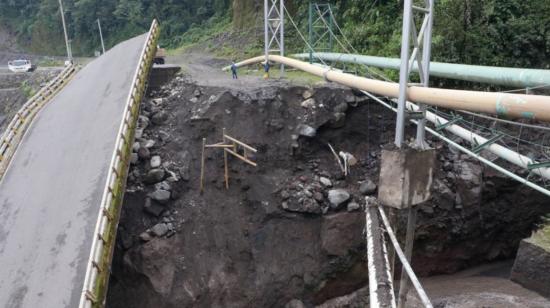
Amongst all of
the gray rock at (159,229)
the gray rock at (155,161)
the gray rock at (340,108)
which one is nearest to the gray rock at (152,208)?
the gray rock at (159,229)

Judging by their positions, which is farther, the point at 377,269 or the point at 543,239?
the point at 543,239

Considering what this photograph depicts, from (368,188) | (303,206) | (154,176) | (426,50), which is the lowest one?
(303,206)

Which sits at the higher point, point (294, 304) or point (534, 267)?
point (534, 267)

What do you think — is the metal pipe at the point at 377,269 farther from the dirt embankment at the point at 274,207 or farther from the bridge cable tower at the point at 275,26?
the bridge cable tower at the point at 275,26

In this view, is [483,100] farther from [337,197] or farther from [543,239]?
[337,197]

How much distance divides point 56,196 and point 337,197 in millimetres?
7418

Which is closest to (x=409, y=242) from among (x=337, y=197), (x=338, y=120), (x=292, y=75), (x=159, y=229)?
(x=337, y=197)

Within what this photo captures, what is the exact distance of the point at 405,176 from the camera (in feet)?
23.2

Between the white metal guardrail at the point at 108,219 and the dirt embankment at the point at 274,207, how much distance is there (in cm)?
189

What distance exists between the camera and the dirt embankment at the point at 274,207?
11555mm

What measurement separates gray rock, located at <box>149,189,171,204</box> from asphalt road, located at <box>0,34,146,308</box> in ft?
6.47

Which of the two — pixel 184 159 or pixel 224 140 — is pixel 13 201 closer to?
pixel 184 159

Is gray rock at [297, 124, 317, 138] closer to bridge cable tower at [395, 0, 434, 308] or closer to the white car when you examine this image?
bridge cable tower at [395, 0, 434, 308]

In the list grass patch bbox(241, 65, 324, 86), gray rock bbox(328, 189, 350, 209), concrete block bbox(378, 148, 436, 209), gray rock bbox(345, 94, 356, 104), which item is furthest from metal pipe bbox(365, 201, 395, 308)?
grass patch bbox(241, 65, 324, 86)
